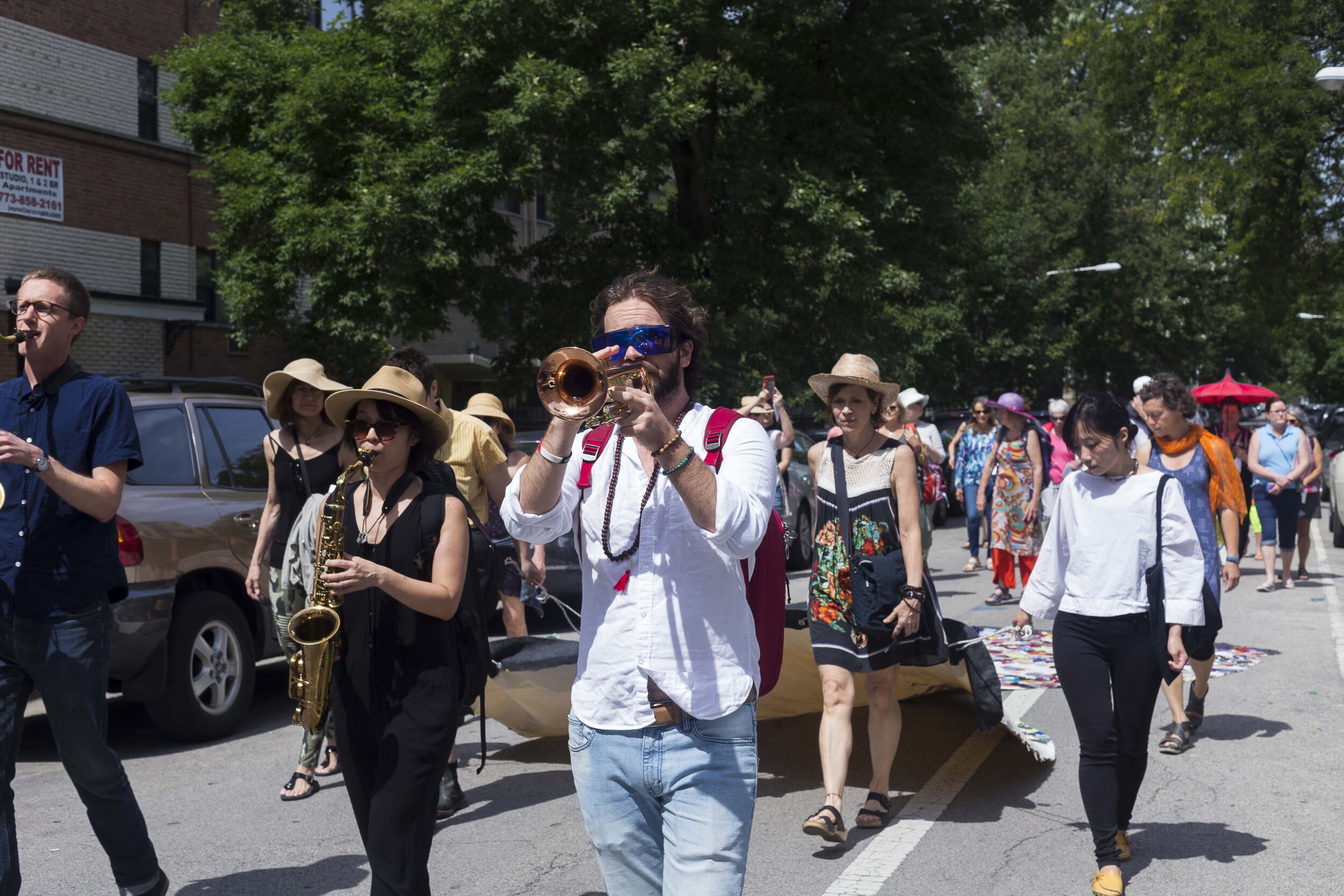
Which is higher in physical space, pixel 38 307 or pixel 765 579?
pixel 38 307

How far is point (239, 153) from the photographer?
2095 centimetres

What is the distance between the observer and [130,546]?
21.9ft

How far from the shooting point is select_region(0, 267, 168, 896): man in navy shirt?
13.0 ft

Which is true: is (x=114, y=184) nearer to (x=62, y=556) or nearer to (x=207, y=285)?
(x=207, y=285)

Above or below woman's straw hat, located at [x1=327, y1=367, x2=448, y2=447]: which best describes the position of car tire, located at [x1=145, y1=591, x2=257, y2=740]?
below

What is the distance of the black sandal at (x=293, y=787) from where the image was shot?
19.6 ft

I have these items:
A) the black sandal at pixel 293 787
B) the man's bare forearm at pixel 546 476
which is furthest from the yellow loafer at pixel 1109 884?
the black sandal at pixel 293 787

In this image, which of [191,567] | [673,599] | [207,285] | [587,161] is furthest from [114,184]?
[673,599]

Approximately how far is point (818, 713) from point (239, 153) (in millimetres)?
16996

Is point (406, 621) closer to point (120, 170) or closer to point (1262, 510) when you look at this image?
point (1262, 510)

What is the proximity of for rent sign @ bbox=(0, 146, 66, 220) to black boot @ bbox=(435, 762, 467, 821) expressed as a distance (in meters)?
20.1

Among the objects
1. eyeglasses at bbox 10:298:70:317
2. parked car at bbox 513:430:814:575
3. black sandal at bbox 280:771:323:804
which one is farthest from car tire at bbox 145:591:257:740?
parked car at bbox 513:430:814:575

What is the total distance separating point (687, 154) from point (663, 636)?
18751 millimetres

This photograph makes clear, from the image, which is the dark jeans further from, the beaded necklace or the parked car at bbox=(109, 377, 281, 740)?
the parked car at bbox=(109, 377, 281, 740)
